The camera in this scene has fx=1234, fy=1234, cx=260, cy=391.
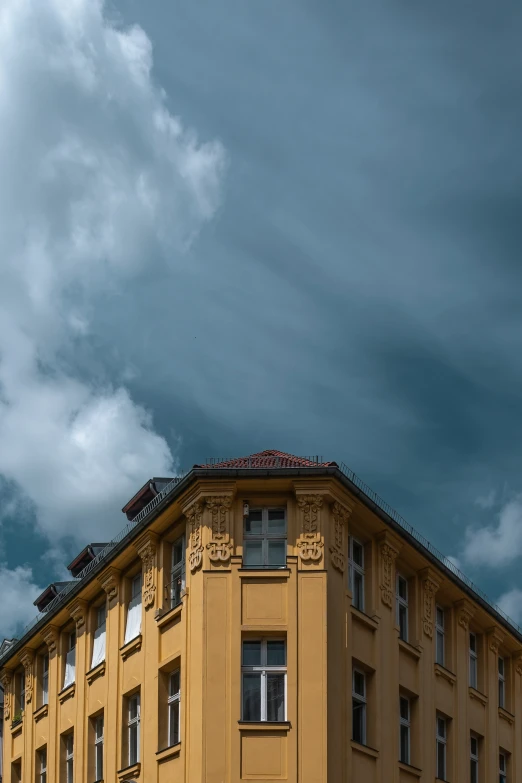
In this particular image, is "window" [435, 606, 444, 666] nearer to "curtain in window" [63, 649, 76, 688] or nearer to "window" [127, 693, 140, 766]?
"window" [127, 693, 140, 766]

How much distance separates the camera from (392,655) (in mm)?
32625

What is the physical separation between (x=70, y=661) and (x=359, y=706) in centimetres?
1206

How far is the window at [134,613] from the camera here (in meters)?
34.0

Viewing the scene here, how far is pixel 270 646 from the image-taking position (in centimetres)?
2934

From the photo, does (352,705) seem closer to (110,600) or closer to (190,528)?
(190,528)

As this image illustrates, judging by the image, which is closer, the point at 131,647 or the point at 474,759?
the point at 131,647

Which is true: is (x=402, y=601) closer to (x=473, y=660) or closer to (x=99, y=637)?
(x=473, y=660)

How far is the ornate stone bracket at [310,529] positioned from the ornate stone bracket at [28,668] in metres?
16.8

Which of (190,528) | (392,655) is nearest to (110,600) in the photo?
(190,528)

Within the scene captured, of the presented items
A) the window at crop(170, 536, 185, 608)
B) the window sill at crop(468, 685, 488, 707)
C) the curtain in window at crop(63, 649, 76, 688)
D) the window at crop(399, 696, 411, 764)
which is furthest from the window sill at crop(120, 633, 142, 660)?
the window sill at crop(468, 685, 488, 707)

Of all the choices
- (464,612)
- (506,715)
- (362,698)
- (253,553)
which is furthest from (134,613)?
(506,715)

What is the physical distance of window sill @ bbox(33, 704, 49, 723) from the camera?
40469 millimetres

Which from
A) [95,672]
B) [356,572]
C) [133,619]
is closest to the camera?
[356,572]

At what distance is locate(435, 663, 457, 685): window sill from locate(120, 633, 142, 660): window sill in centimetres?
866
